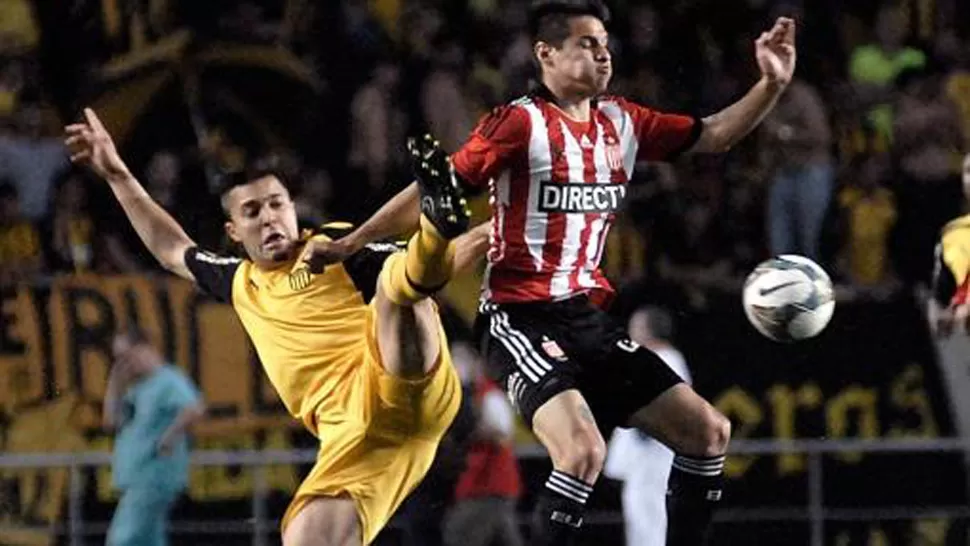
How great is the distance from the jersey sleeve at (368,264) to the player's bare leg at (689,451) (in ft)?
4.16

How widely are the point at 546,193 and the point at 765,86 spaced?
40.4 inches

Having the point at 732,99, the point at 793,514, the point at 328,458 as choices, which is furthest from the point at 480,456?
the point at 328,458

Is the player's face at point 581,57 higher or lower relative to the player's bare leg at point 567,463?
higher

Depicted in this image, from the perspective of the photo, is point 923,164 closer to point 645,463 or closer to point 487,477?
point 645,463

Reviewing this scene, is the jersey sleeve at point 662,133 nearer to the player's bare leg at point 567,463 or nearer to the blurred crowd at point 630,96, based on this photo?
the player's bare leg at point 567,463

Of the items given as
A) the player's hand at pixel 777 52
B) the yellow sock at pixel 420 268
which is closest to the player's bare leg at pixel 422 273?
the yellow sock at pixel 420 268

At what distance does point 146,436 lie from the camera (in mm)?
17500

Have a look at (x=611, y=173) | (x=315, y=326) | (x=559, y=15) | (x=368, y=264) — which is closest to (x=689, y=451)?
(x=611, y=173)

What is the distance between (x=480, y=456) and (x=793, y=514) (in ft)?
6.68

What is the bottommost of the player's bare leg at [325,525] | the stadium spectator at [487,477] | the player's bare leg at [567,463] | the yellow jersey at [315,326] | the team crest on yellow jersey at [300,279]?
the stadium spectator at [487,477]

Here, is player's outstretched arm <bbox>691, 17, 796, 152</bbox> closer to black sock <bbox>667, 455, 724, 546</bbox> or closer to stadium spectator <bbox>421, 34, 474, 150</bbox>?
black sock <bbox>667, 455, 724, 546</bbox>

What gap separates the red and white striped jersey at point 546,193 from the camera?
11242 millimetres

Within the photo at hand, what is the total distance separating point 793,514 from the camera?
58.3 feet

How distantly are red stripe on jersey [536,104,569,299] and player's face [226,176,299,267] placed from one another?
1.25 meters
